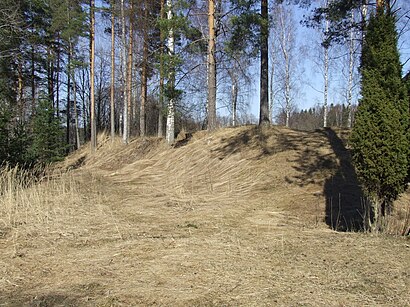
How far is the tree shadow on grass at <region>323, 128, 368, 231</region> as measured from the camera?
6.62m

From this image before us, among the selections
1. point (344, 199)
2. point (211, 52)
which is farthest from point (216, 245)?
point (211, 52)

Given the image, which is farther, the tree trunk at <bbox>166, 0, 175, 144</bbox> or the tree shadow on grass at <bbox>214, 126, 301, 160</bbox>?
the tree trunk at <bbox>166, 0, 175, 144</bbox>

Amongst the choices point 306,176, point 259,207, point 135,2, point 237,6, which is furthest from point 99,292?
point 135,2

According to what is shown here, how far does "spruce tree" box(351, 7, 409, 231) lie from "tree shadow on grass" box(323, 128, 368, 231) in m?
0.66

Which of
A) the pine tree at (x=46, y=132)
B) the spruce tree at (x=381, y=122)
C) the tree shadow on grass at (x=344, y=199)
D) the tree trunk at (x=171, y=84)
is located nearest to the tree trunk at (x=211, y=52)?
the tree trunk at (x=171, y=84)

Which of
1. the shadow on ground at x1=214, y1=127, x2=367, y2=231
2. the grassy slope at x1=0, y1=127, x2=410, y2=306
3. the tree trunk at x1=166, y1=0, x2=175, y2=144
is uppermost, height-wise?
the tree trunk at x1=166, y1=0, x2=175, y2=144

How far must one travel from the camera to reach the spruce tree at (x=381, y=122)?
516cm

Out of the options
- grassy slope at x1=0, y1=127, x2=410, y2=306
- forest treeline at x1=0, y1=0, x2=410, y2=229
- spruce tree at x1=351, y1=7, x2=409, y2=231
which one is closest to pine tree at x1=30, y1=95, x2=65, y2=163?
forest treeline at x1=0, y1=0, x2=410, y2=229

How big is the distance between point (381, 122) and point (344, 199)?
2.81 metres

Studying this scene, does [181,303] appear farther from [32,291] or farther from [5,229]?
[5,229]

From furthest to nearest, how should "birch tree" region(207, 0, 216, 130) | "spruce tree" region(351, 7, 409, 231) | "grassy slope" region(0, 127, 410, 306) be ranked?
1. "birch tree" region(207, 0, 216, 130)
2. "spruce tree" region(351, 7, 409, 231)
3. "grassy slope" region(0, 127, 410, 306)

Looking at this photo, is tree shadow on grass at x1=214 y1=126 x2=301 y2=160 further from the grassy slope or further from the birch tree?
the birch tree

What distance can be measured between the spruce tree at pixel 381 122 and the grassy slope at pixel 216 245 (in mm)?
835

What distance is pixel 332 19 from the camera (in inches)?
385
